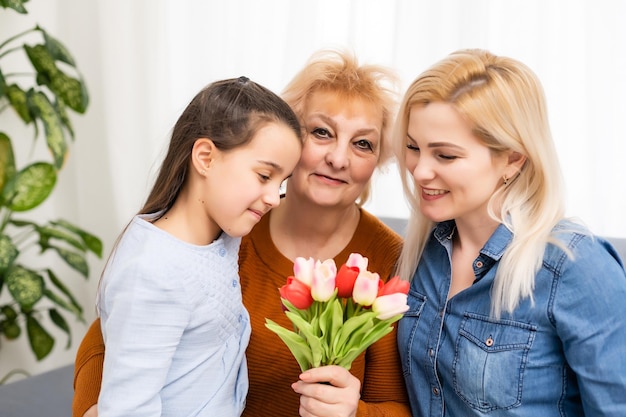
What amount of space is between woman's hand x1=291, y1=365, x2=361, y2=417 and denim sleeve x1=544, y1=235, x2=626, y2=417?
1.42 ft

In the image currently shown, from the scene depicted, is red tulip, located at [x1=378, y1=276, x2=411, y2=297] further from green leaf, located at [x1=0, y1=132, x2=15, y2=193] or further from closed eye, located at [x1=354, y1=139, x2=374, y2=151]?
green leaf, located at [x1=0, y1=132, x2=15, y2=193]

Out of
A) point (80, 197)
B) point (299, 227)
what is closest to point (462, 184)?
point (299, 227)

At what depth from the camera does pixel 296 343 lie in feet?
Result: 4.38

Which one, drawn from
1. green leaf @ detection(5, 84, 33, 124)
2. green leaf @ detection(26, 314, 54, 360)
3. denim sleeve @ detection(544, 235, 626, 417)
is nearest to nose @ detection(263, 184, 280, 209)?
denim sleeve @ detection(544, 235, 626, 417)

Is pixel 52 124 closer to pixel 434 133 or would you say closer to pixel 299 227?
pixel 299 227

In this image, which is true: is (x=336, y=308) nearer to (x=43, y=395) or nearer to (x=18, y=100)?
(x=43, y=395)

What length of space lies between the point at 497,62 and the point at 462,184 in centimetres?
28

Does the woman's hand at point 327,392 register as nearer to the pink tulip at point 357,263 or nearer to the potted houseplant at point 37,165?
the pink tulip at point 357,263

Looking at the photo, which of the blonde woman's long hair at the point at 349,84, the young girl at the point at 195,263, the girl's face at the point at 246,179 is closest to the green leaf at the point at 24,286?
the young girl at the point at 195,263

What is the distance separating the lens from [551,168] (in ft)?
4.93

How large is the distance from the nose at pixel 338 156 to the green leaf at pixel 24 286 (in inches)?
62.0

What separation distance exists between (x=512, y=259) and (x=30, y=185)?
2044 millimetres

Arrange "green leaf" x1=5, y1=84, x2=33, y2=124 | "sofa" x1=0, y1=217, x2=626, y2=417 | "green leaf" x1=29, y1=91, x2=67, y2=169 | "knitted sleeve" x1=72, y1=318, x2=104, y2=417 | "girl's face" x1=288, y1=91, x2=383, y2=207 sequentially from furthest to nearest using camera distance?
"green leaf" x1=5, y1=84, x2=33, y2=124 → "green leaf" x1=29, y1=91, x2=67, y2=169 → "sofa" x1=0, y1=217, x2=626, y2=417 → "girl's face" x1=288, y1=91, x2=383, y2=207 → "knitted sleeve" x1=72, y1=318, x2=104, y2=417

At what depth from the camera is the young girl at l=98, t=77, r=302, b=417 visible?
131 centimetres
